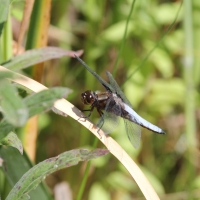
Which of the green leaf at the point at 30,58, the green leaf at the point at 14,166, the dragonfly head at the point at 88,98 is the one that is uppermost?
the green leaf at the point at 30,58

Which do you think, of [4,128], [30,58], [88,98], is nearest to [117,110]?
[88,98]

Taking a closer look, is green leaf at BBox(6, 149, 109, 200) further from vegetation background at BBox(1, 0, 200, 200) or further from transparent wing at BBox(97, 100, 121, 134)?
vegetation background at BBox(1, 0, 200, 200)

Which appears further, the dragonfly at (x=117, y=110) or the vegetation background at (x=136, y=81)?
the vegetation background at (x=136, y=81)

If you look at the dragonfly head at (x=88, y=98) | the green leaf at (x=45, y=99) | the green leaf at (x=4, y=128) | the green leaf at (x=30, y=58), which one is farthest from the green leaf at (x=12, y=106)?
the dragonfly head at (x=88, y=98)

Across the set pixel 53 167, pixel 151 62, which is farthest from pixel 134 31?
→ pixel 53 167

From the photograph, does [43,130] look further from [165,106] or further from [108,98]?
[108,98]

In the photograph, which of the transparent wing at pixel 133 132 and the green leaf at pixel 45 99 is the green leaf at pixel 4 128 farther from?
the transparent wing at pixel 133 132

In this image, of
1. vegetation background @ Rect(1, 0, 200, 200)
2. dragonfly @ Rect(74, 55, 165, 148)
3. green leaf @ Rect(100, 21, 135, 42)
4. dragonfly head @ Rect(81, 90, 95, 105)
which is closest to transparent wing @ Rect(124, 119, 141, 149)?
dragonfly @ Rect(74, 55, 165, 148)
